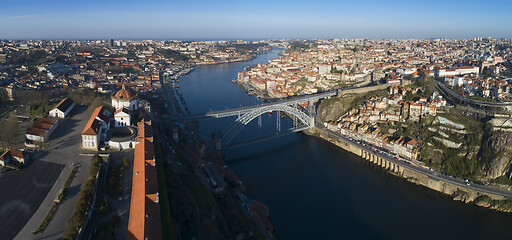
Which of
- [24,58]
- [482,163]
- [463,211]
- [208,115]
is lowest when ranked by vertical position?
[463,211]

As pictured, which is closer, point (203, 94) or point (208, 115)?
point (208, 115)

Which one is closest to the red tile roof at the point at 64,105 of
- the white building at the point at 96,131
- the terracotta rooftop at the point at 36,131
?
the white building at the point at 96,131

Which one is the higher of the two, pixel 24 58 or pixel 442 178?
pixel 24 58

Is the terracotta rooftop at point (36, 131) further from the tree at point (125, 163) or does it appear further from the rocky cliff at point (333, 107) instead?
the rocky cliff at point (333, 107)

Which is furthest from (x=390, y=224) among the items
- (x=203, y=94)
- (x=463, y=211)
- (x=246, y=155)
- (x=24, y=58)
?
(x=24, y=58)

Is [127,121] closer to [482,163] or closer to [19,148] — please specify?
[19,148]
